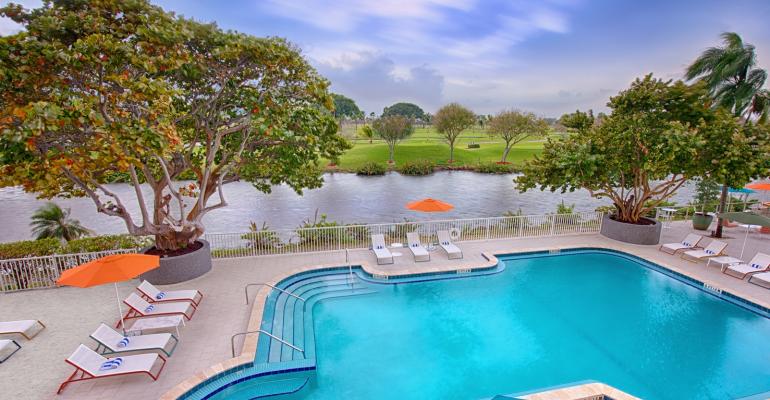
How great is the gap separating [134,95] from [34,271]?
20.5 ft

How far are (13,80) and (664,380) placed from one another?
1368 centimetres

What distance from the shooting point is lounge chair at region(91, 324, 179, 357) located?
20.0 feet

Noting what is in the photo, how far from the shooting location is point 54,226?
1268 cm

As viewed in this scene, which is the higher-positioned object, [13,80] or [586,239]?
[13,80]

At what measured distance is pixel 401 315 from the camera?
859 cm

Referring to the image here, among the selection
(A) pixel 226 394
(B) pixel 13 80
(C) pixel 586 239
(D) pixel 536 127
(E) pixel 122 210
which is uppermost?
(D) pixel 536 127

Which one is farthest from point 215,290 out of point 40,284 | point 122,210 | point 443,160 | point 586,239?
point 443,160

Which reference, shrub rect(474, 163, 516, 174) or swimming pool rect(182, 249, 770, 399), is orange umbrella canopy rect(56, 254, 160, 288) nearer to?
swimming pool rect(182, 249, 770, 399)

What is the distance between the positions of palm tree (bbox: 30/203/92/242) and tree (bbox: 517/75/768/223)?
1755 centimetres

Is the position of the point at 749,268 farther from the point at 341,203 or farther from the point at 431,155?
the point at 431,155

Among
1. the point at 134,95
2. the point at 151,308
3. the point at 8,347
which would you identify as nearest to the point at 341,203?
the point at 151,308

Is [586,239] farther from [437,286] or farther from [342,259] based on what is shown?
[342,259]

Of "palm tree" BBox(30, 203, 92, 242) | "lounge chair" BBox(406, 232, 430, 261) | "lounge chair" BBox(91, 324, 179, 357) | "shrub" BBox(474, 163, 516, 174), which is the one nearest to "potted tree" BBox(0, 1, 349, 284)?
"lounge chair" BBox(91, 324, 179, 357)

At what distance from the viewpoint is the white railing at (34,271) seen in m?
8.99
